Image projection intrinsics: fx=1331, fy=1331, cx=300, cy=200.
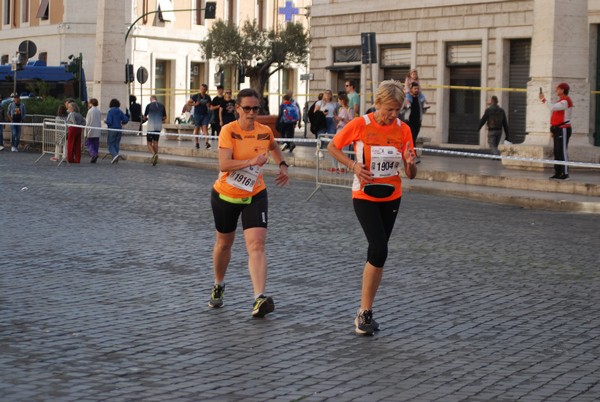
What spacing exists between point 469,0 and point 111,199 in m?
21.0

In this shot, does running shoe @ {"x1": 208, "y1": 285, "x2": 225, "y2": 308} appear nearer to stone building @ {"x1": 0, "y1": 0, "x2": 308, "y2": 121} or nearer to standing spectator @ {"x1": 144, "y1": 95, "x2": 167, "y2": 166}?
standing spectator @ {"x1": 144, "y1": 95, "x2": 167, "y2": 166}

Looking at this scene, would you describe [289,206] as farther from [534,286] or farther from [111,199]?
[534,286]

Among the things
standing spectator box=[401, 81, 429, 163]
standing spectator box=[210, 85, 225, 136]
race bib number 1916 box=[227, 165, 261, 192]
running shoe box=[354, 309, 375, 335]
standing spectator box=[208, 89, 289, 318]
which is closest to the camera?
running shoe box=[354, 309, 375, 335]

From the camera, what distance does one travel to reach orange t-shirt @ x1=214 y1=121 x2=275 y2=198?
31.3 ft

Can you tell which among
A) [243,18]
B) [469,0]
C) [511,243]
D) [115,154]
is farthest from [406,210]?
[243,18]

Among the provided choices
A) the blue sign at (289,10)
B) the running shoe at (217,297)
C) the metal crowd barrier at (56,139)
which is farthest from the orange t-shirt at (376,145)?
the blue sign at (289,10)

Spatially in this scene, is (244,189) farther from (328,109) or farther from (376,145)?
(328,109)

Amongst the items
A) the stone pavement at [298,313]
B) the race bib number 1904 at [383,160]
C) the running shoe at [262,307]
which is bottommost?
the stone pavement at [298,313]

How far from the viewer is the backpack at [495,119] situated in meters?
30.9

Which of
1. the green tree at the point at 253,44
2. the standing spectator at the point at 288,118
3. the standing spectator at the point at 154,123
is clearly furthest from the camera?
the green tree at the point at 253,44

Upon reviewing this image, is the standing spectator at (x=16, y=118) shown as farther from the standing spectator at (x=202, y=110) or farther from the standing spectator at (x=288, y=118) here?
the standing spectator at (x=288, y=118)

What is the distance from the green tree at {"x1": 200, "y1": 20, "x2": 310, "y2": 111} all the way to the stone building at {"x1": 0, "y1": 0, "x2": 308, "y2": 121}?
1172 millimetres

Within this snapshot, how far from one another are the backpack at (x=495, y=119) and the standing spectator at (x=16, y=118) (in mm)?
13287

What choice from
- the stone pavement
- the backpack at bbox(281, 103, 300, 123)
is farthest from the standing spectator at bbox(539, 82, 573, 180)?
the backpack at bbox(281, 103, 300, 123)
